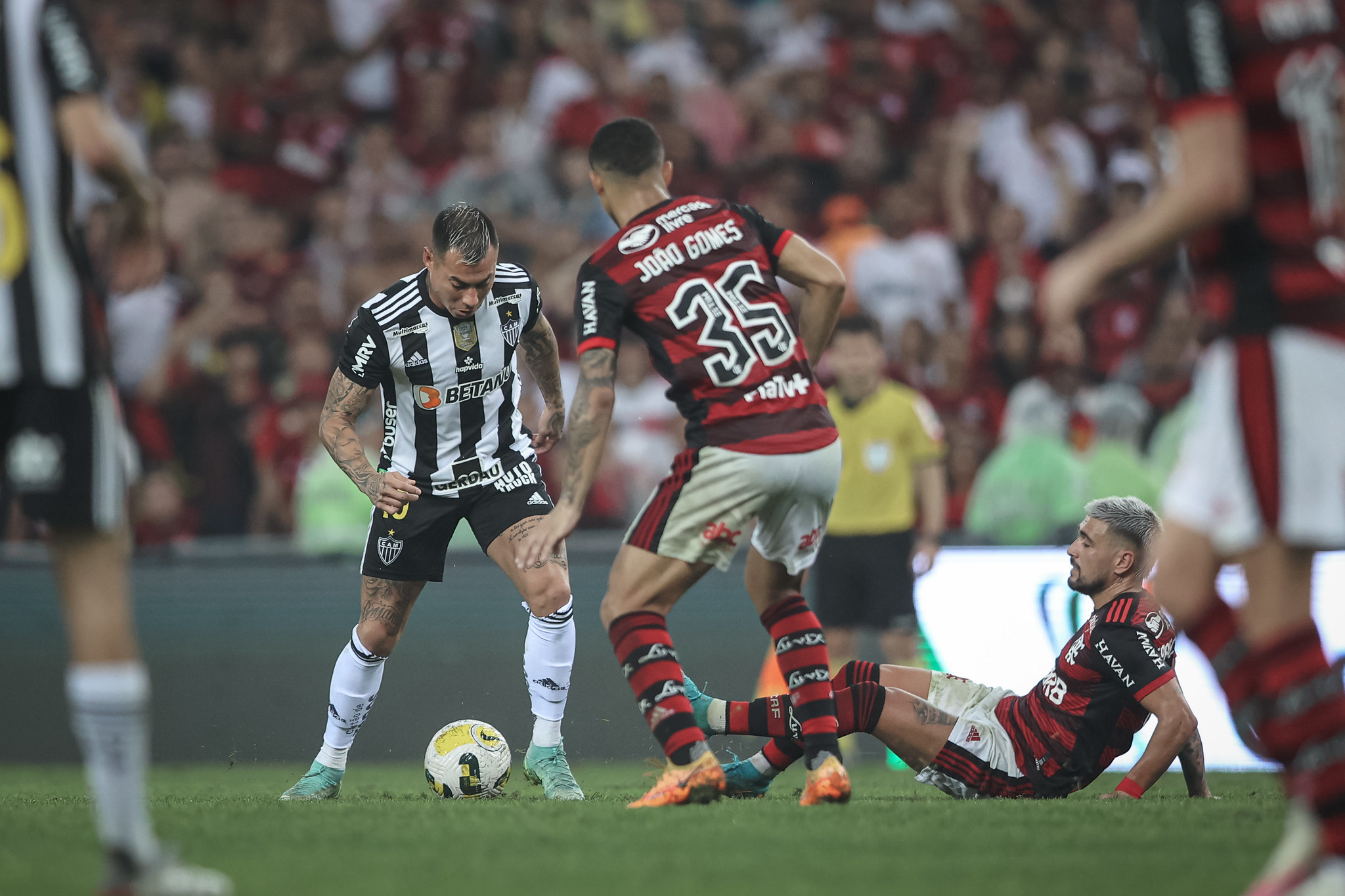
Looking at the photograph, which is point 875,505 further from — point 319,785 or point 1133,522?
point 319,785

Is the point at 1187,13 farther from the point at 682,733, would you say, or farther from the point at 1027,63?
the point at 1027,63

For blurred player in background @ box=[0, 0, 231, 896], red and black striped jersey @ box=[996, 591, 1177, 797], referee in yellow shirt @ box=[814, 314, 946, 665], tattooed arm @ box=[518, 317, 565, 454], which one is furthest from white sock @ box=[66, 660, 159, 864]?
referee in yellow shirt @ box=[814, 314, 946, 665]

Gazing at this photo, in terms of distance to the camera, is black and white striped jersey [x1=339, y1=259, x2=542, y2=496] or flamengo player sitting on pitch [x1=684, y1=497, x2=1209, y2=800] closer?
flamengo player sitting on pitch [x1=684, y1=497, x2=1209, y2=800]

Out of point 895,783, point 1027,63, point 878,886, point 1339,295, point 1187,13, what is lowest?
point 895,783

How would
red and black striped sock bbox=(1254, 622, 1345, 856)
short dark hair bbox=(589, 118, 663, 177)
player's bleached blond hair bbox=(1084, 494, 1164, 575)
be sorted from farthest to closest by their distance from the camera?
player's bleached blond hair bbox=(1084, 494, 1164, 575)
short dark hair bbox=(589, 118, 663, 177)
red and black striped sock bbox=(1254, 622, 1345, 856)

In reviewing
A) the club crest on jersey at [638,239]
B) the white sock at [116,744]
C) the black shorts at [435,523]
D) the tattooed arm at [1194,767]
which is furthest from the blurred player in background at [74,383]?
the tattooed arm at [1194,767]

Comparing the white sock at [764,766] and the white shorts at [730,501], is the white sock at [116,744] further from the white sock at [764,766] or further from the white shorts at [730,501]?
the white sock at [764,766]

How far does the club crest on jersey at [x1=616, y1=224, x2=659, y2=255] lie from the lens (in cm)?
554

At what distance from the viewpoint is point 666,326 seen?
5.53 metres

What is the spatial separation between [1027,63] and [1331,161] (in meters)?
11.7

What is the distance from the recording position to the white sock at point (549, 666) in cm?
649

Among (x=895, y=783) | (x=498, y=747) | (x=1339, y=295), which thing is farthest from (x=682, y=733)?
(x=1339, y=295)

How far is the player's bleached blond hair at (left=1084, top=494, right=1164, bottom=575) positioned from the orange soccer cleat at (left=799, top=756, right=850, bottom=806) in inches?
64.7

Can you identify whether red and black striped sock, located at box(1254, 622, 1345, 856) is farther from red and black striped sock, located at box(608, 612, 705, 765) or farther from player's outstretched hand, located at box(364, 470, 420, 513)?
player's outstretched hand, located at box(364, 470, 420, 513)
